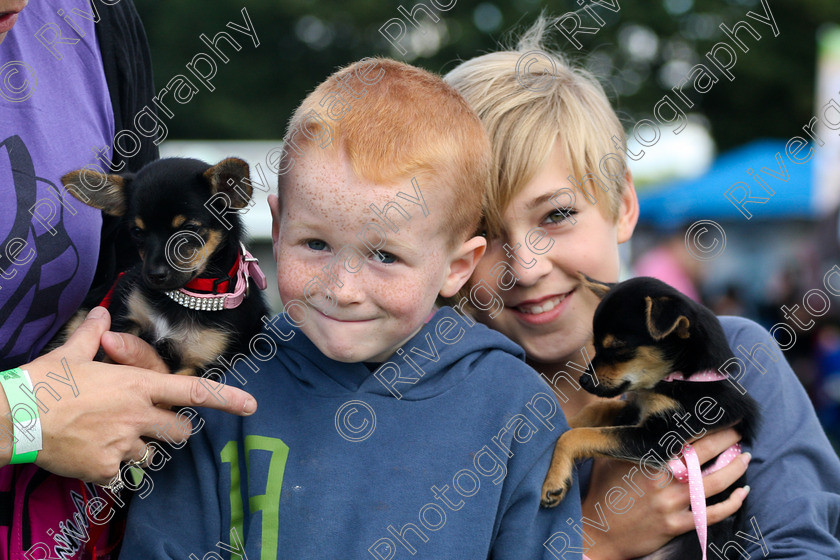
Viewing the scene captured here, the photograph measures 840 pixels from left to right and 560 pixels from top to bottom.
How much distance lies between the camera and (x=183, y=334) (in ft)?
7.82

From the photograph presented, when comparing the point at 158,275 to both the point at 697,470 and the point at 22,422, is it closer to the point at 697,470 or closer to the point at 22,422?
the point at 22,422

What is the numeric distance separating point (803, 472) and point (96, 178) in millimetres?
2266

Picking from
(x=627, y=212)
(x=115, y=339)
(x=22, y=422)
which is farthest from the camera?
(x=627, y=212)

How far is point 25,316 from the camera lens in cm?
201

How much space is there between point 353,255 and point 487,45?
77.6 ft

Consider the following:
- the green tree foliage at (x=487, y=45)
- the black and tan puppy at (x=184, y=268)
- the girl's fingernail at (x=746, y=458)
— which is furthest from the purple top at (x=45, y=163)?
the green tree foliage at (x=487, y=45)

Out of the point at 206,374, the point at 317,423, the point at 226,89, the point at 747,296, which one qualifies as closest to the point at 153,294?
the point at 206,374

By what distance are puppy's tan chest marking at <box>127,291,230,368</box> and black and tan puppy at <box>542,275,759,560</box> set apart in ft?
3.62

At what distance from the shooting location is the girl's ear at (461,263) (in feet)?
6.82

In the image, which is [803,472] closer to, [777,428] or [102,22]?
[777,428]

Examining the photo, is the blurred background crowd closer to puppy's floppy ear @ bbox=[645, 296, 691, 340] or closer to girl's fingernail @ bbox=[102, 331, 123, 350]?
puppy's floppy ear @ bbox=[645, 296, 691, 340]

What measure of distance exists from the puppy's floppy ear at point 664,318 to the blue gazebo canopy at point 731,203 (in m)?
11.5

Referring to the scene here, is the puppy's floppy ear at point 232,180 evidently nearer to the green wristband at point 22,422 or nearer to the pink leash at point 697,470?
the green wristband at point 22,422

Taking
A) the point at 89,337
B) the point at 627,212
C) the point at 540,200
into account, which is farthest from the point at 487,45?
the point at 89,337
